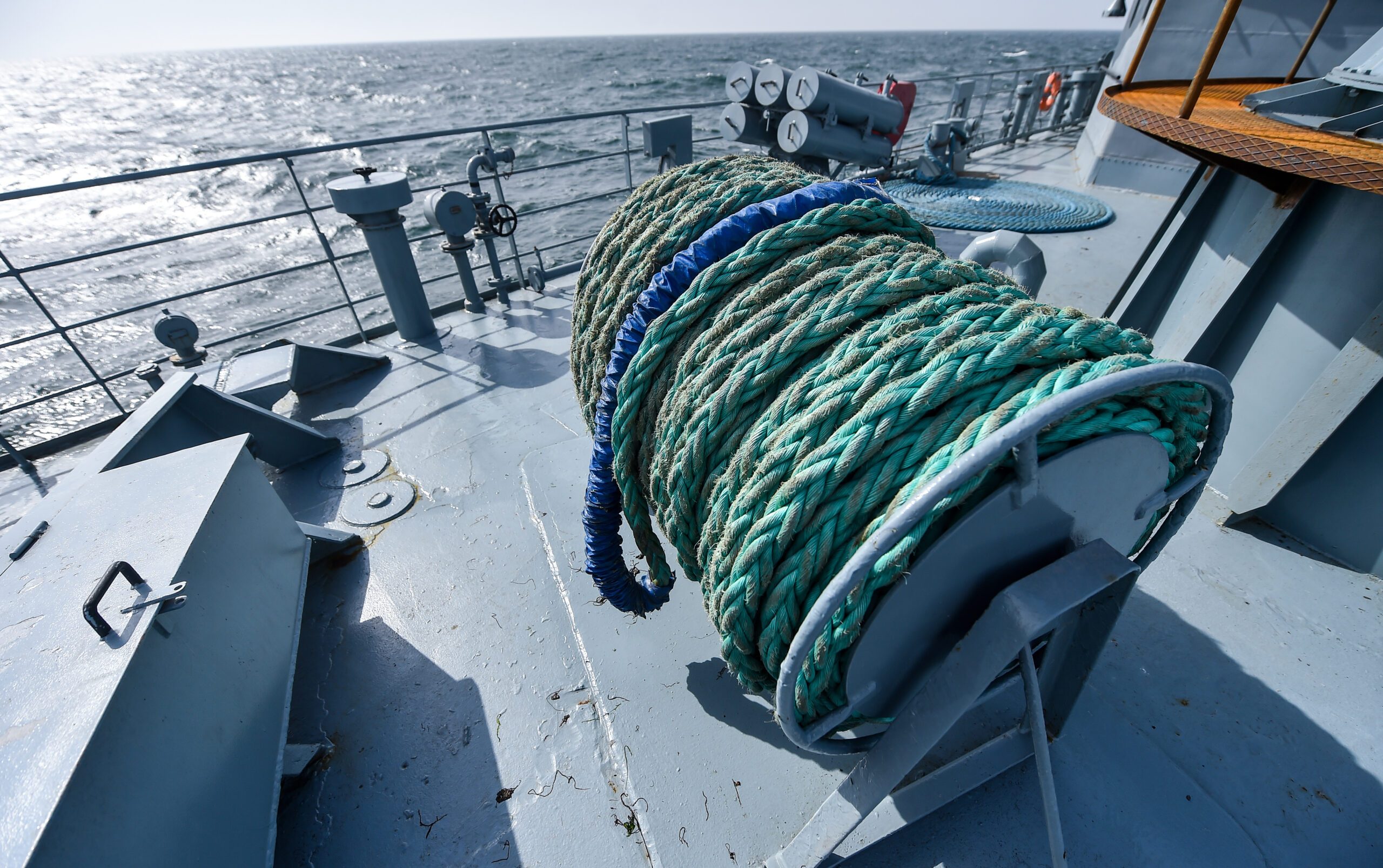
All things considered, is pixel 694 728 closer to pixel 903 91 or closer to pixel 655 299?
pixel 655 299

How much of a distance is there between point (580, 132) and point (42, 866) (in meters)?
22.3

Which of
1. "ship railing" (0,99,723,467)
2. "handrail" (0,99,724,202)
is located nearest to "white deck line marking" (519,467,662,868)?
"ship railing" (0,99,723,467)

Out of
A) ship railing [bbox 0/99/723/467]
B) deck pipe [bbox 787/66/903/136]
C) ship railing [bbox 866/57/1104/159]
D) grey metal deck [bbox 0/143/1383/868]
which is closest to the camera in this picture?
grey metal deck [bbox 0/143/1383/868]

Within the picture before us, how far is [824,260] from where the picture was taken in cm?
126

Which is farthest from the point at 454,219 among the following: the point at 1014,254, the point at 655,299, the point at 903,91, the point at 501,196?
the point at 903,91

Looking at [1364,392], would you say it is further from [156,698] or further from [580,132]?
[580,132]

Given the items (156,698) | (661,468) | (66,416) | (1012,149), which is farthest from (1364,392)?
(66,416)

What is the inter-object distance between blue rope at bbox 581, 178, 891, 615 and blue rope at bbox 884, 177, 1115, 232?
394 centimetres

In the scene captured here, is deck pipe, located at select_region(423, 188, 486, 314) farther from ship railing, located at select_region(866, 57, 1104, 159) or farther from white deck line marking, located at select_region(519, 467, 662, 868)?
ship railing, located at select_region(866, 57, 1104, 159)

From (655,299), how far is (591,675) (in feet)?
4.01

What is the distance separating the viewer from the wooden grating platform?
1.31 m

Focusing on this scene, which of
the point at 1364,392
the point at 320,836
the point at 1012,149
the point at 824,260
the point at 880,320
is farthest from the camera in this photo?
the point at 1012,149

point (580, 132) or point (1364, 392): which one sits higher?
point (1364, 392)

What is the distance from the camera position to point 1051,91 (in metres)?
11.2
